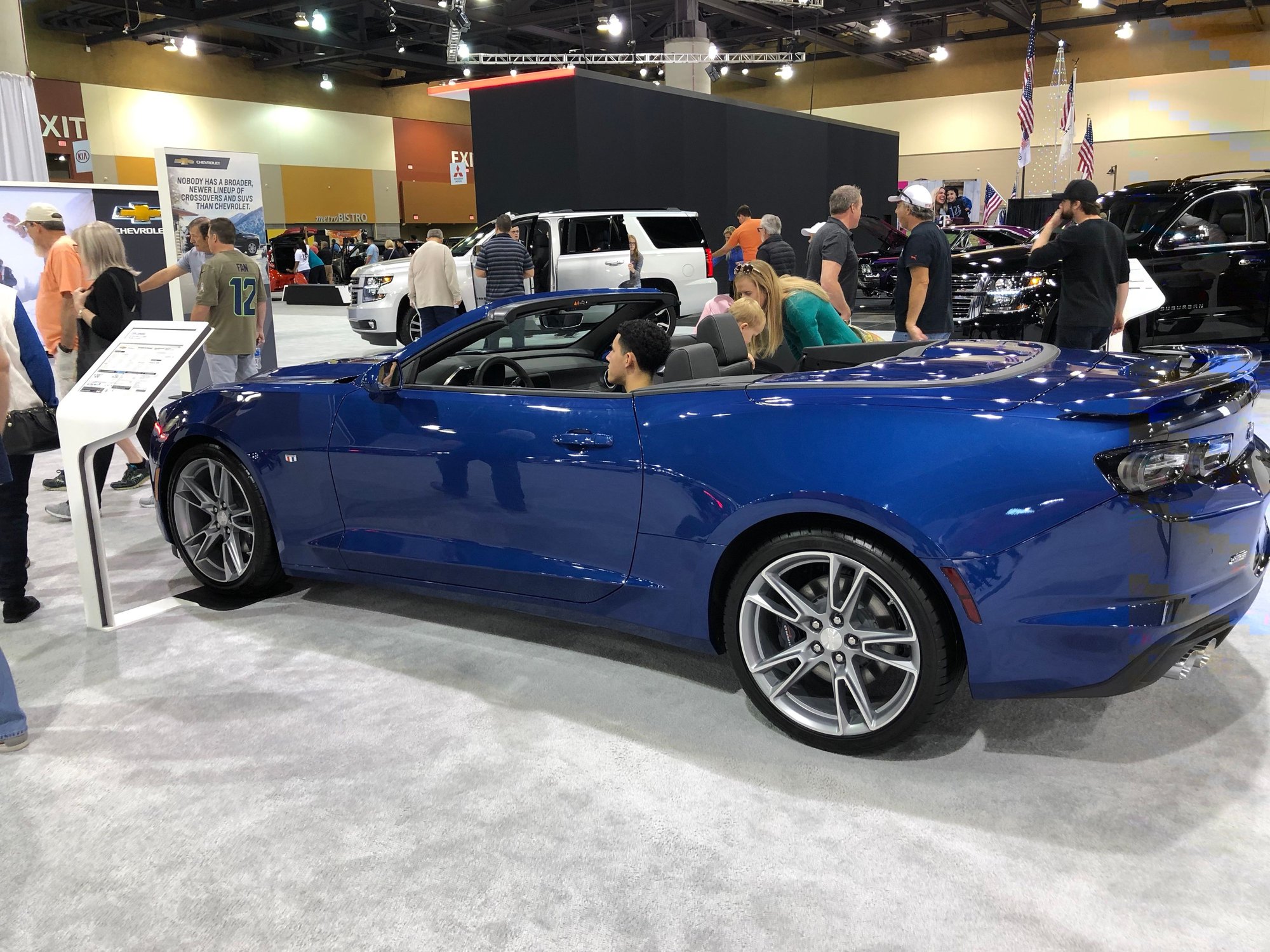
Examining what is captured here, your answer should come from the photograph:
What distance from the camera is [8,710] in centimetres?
303

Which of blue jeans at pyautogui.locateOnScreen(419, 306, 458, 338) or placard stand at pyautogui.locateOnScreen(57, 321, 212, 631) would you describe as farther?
blue jeans at pyautogui.locateOnScreen(419, 306, 458, 338)

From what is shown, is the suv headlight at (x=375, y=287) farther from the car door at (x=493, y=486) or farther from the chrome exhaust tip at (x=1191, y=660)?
the chrome exhaust tip at (x=1191, y=660)

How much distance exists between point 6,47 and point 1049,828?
12.4m

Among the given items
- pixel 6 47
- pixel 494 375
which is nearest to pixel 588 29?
pixel 6 47

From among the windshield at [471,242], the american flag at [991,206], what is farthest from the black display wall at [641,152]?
the american flag at [991,206]

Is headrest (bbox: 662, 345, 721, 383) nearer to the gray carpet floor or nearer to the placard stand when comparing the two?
the gray carpet floor

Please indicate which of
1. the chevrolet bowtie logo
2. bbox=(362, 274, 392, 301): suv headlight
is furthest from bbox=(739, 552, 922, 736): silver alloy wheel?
bbox=(362, 274, 392, 301): suv headlight

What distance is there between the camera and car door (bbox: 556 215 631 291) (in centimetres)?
1262

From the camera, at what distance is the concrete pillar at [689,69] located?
68.1 feet

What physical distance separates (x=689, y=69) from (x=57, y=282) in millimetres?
18056

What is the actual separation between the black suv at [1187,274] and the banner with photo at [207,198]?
22.7ft

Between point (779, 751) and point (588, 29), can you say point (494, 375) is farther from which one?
point (588, 29)

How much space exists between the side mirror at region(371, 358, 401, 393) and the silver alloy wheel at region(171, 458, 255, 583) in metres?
0.88

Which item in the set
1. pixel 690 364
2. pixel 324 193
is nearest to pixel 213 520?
pixel 690 364
